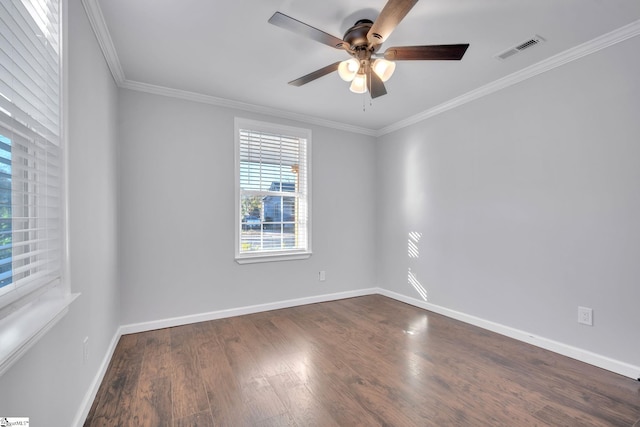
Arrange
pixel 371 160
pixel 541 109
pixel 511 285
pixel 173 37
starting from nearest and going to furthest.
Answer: pixel 173 37 < pixel 541 109 < pixel 511 285 < pixel 371 160

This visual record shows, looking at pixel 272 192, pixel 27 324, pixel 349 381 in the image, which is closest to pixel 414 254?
pixel 272 192

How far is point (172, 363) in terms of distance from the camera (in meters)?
2.33

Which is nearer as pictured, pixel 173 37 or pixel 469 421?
pixel 469 421

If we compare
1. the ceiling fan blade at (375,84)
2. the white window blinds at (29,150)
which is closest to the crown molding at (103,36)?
the white window blinds at (29,150)

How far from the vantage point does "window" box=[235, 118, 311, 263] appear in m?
3.53

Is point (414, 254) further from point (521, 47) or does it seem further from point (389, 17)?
point (389, 17)

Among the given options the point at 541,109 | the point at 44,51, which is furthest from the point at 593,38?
the point at 44,51

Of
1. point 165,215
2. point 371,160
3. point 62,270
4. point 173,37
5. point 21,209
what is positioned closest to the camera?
point 21,209

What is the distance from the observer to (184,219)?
3.16 meters

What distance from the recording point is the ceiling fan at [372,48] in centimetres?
156

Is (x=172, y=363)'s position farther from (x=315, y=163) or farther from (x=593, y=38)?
(x=593, y=38)

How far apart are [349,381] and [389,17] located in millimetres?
2294

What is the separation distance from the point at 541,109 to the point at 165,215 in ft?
12.4

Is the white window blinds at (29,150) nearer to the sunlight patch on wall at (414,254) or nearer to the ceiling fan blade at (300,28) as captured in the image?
the ceiling fan blade at (300,28)
